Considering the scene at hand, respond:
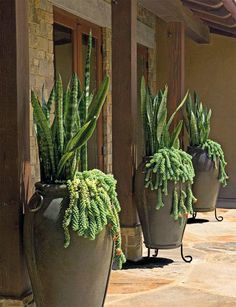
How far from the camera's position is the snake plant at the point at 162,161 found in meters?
4.26

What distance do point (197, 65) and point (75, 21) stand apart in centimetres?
306

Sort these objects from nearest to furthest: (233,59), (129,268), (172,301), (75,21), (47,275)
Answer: (47,275)
(172,301)
(129,268)
(75,21)
(233,59)

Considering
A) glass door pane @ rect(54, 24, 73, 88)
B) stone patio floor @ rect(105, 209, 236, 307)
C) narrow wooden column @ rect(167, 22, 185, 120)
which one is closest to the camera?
Answer: stone patio floor @ rect(105, 209, 236, 307)

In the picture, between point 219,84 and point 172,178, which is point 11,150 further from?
point 219,84

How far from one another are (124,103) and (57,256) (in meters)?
2.08

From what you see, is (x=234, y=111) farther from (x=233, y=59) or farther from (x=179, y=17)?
(x=179, y=17)

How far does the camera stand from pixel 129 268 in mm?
4336

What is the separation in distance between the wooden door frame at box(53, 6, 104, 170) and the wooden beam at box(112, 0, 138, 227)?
1.34m

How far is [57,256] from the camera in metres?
2.66

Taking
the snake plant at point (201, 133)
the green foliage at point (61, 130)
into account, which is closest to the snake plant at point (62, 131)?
the green foliage at point (61, 130)

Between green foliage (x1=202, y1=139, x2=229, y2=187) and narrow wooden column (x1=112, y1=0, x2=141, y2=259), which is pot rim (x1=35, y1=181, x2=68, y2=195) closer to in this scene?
narrow wooden column (x1=112, y1=0, x2=141, y2=259)

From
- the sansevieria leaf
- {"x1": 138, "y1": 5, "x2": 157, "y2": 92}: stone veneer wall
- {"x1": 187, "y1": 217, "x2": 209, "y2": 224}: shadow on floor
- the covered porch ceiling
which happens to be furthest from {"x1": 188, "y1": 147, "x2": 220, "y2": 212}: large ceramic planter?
the sansevieria leaf

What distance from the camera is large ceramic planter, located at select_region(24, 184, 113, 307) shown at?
266 centimetres

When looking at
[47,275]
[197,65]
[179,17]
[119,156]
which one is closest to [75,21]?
[179,17]
